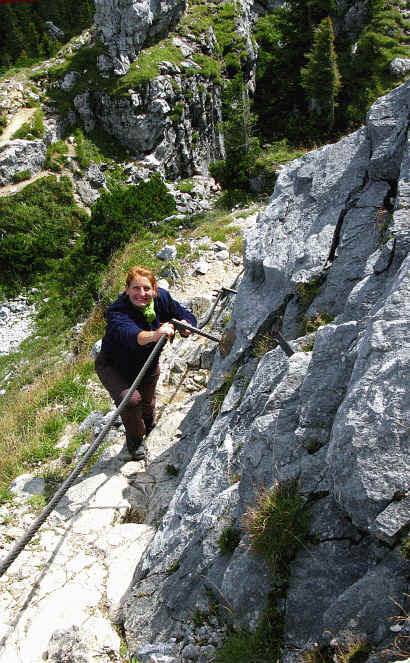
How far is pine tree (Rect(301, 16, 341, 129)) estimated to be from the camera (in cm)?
2570

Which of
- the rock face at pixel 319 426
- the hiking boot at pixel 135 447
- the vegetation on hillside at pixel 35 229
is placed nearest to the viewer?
the rock face at pixel 319 426

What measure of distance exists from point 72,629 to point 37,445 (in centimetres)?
396

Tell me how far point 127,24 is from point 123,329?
120 ft

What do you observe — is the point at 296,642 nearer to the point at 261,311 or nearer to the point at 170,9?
the point at 261,311

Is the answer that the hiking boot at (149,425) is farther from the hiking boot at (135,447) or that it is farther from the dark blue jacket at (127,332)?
the dark blue jacket at (127,332)

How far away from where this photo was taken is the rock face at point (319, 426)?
6.89 feet

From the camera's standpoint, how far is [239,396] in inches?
164

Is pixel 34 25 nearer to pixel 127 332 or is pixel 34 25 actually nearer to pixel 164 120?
pixel 164 120

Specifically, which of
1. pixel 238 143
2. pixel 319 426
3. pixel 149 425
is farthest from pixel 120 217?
pixel 319 426

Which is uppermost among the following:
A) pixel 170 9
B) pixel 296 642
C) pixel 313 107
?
pixel 170 9

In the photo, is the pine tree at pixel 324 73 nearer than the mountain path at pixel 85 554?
No

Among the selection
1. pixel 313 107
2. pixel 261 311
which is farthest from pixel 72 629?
pixel 313 107

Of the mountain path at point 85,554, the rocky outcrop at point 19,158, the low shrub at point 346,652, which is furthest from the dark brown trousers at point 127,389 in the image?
the rocky outcrop at point 19,158

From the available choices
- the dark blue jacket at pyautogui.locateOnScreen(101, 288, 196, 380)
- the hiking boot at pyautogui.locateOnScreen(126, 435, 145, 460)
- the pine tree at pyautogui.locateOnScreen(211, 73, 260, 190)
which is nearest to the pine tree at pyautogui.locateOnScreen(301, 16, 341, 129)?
the pine tree at pyautogui.locateOnScreen(211, 73, 260, 190)
